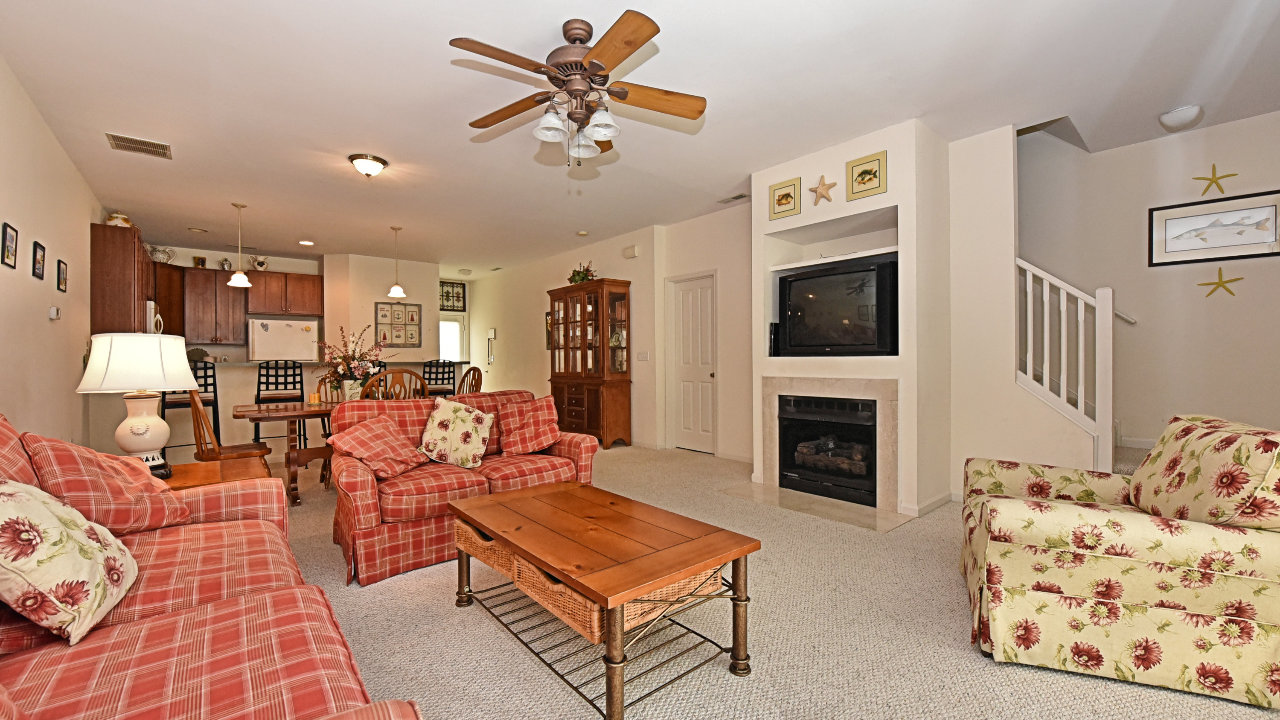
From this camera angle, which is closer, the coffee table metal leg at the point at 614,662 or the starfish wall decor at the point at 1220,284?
the coffee table metal leg at the point at 614,662

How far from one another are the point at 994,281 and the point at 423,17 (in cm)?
366

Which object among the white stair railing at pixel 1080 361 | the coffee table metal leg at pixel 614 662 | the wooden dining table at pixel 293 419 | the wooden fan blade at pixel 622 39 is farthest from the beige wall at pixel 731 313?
the coffee table metal leg at pixel 614 662

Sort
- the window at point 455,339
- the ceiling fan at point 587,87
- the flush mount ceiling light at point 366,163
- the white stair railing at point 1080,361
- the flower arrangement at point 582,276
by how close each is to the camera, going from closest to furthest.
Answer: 1. the ceiling fan at point 587,87
2. the white stair railing at point 1080,361
3. the flush mount ceiling light at point 366,163
4. the flower arrangement at point 582,276
5. the window at point 455,339

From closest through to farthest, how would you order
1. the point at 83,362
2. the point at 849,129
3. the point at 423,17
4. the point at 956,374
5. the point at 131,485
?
1. the point at 131,485
2. the point at 423,17
3. the point at 849,129
4. the point at 956,374
5. the point at 83,362

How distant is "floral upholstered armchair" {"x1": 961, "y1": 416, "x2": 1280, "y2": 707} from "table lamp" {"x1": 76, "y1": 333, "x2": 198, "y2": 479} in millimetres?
3429

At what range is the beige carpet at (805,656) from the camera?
1663 millimetres

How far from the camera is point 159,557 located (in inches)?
65.8

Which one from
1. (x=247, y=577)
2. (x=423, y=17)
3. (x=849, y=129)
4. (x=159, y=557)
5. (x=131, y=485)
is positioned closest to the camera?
(x=247, y=577)

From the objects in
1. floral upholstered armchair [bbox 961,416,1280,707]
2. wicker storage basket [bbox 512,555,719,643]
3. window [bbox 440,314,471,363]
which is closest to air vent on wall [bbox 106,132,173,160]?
wicker storage basket [bbox 512,555,719,643]

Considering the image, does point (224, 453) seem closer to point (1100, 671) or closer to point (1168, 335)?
point (1100, 671)

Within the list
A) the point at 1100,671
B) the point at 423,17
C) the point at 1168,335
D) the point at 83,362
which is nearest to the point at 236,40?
the point at 423,17

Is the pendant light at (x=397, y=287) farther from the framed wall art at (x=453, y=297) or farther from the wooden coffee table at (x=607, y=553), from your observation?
the wooden coffee table at (x=607, y=553)

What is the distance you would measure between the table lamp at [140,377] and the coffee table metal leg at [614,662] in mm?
2307

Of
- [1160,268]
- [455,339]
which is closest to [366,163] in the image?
[1160,268]
